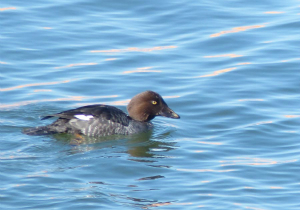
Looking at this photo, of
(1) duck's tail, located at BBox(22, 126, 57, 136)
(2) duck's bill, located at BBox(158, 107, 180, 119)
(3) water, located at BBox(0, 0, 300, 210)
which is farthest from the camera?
(2) duck's bill, located at BBox(158, 107, 180, 119)

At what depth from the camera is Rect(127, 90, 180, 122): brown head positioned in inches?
462

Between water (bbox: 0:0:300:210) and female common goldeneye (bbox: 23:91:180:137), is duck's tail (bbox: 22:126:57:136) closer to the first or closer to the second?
female common goldeneye (bbox: 23:91:180:137)

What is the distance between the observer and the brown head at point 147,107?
1173 centimetres

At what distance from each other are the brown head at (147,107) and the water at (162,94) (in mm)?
291

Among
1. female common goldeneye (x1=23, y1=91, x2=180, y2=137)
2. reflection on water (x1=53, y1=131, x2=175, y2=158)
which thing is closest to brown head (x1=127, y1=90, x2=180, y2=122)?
female common goldeneye (x1=23, y1=91, x2=180, y2=137)

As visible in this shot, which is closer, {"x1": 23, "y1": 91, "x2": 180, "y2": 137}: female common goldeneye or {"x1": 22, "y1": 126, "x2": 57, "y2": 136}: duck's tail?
{"x1": 22, "y1": 126, "x2": 57, "y2": 136}: duck's tail

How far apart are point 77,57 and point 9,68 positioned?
152 cm

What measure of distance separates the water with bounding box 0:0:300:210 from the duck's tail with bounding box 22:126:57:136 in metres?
0.11

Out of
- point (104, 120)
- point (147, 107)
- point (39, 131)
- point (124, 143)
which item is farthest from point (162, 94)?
point (39, 131)

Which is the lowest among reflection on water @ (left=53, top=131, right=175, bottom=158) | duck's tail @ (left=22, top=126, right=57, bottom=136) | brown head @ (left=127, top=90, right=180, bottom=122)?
reflection on water @ (left=53, top=131, right=175, bottom=158)

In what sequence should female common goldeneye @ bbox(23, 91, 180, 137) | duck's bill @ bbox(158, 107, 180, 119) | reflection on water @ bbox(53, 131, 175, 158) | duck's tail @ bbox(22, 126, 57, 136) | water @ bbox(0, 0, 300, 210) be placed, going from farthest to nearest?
duck's bill @ bbox(158, 107, 180, 119) < female common goldeneye @ bbox(23, 91, 180, 137) < duck's tail @ bbox(22, 126, 57, 136) < reflection on water @ bbox(53, 131, 175, 158) < water @ bbox(0, 0, 300, 210)

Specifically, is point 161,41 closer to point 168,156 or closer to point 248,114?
point 248,114

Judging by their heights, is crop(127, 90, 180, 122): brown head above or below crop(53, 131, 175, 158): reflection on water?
above

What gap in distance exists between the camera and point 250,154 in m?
10.3
